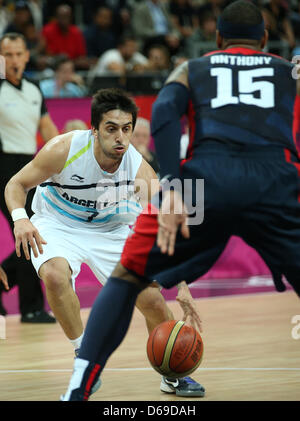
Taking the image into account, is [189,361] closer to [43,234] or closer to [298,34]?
[43,234]

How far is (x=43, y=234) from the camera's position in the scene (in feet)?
18.4

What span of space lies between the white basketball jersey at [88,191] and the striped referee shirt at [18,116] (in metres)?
2.45

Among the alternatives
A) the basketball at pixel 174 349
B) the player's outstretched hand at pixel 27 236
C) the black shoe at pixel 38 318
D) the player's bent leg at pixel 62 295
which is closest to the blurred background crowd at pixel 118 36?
the black shoe at pixel 38 318

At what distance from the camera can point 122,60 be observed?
13.9 m

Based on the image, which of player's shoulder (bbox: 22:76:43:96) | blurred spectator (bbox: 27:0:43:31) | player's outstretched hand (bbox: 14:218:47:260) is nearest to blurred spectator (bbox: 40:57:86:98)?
blurred spectator (bbox: 27:0:43:31)

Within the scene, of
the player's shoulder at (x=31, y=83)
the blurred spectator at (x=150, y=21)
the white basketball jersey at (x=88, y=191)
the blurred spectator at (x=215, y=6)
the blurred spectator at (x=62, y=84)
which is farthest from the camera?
the blurred spectator at (x=150, y=21)

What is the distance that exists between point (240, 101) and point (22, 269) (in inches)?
189

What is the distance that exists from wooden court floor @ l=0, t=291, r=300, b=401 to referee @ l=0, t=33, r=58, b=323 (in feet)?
0.95

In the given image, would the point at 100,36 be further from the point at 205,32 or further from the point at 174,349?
the point at 174,349

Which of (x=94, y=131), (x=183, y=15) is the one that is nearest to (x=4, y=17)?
(x=183, y=15)

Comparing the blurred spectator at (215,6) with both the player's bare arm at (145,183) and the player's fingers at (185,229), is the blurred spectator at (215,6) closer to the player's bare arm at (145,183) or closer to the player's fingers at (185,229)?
the player's bare arm at (145,183)

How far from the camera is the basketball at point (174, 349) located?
16.2 feet
